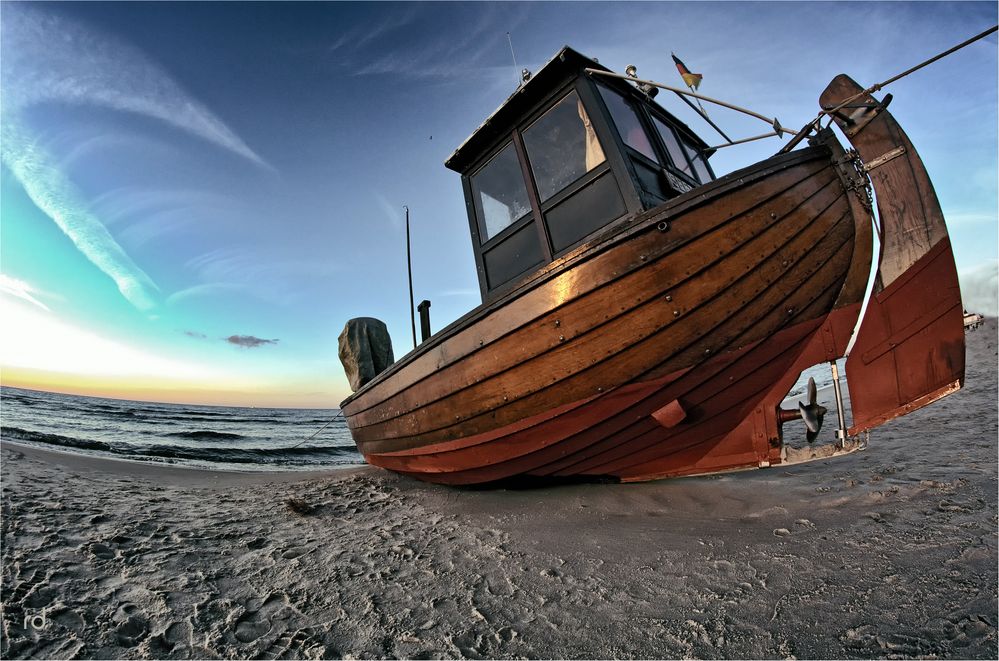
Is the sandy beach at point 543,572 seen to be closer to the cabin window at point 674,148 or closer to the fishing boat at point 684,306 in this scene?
the fishing boat at point 684,306

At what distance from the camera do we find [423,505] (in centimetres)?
428

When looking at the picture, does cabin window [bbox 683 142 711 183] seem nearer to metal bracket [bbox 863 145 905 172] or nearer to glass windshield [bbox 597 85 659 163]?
glass windshield [bbox 597 85 659 163]

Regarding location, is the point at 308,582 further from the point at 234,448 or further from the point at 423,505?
the point at 234,448

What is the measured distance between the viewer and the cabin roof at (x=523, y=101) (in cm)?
384

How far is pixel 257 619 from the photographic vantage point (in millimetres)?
1959

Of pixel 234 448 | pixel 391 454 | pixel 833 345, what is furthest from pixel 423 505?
pixel 234 448

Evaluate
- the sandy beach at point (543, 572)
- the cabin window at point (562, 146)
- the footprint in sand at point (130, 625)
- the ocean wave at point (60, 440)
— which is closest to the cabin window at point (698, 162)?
the cabin window at point (562, 146)

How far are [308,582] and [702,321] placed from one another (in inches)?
120

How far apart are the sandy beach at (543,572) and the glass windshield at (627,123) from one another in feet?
11.2

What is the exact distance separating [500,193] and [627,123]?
1461 millimetres

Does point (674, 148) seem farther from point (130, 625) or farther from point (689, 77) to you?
point (130, 625)

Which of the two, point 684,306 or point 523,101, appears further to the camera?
point 523,101

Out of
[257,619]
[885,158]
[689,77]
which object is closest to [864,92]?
[885,158]

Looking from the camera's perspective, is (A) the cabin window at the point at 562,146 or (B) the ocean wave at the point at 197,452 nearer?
(A) the cabin window at the point at 562,146
